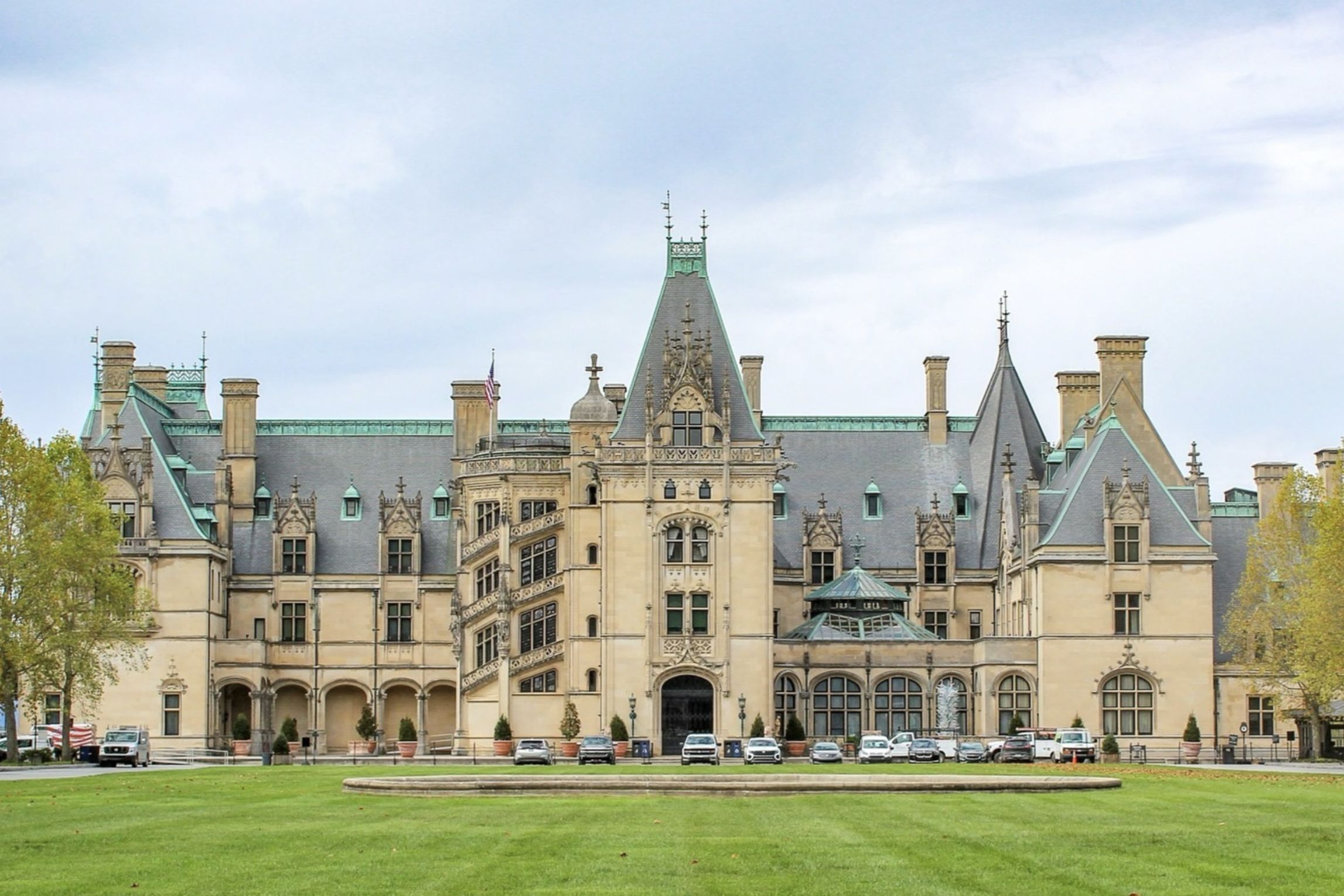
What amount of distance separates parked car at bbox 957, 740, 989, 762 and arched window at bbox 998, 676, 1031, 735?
9.97 m

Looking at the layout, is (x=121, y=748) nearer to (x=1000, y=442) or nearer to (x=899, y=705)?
(x=899, y=705)

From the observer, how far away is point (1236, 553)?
98.9 meters

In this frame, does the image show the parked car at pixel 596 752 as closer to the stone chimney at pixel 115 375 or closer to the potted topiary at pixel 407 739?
the potted topiary at pixel 407 739

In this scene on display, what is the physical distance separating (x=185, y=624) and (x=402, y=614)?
36.3ft

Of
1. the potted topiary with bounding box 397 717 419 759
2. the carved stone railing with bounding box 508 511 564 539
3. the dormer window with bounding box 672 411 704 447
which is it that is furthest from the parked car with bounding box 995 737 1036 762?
the potted topiary with bounding box 397 717 419 759

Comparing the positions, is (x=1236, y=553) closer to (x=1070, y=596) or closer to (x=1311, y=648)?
(x=1070, y=596)

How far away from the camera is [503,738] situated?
9281 centimetres

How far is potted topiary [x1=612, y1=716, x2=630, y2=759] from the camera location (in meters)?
88.8

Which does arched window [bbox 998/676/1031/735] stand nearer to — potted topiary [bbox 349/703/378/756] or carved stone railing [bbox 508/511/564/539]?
carved stone railing [bbox 508/511/564/539]

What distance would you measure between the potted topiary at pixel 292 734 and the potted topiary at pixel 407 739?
461 centimetres

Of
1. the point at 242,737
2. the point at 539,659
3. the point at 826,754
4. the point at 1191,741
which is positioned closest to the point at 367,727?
the point at 242,737

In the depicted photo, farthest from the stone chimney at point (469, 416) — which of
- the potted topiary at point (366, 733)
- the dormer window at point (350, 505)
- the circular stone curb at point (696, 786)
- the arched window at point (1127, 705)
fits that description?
the circular stone curb at point (696, 786)

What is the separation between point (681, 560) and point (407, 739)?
1604cm

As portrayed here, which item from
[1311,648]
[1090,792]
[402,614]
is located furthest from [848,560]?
[1090,792]
